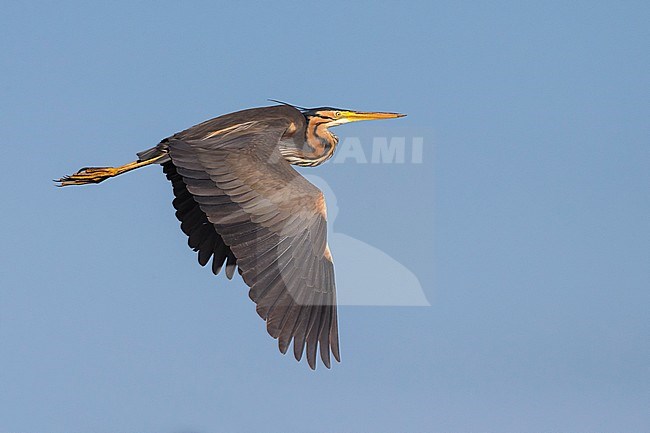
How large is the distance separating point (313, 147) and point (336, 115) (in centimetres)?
55

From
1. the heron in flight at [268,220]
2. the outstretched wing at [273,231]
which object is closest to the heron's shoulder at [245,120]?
the heron in flight at [268,220]

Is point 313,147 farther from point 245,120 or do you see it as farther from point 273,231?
point 273,231

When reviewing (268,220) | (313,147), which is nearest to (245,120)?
(313,147)

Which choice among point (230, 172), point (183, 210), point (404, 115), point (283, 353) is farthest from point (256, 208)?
point (404, 115)

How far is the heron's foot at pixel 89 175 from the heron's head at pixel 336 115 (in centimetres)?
196

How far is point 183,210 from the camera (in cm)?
1300

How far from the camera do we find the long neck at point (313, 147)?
42.3 feet

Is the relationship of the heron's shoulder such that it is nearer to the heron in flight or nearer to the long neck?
the heron in flight

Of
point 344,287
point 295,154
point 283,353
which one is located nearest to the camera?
point 283,353

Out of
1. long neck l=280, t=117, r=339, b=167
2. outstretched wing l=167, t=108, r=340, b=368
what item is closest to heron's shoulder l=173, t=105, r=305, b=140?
long neck l=280, t=117, r=339, b=167

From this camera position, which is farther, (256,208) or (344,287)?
(344,287)

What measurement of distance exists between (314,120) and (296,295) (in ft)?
8.83

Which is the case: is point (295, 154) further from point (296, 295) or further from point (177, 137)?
point (296, 295)

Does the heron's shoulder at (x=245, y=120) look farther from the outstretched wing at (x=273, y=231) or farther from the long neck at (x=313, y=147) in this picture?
the outstretched wing at (x=273, y=231)
